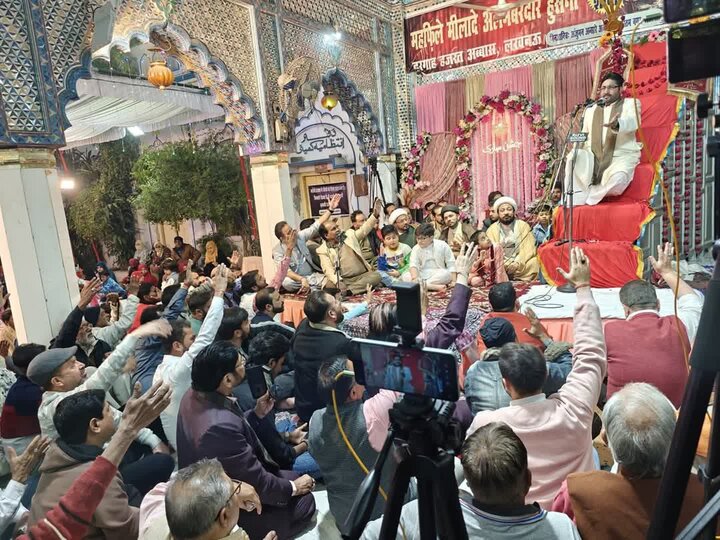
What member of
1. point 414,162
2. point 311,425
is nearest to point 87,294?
point 311,425

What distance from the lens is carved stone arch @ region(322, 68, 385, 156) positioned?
786cm

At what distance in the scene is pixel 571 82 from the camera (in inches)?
288

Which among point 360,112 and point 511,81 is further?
point 360,112

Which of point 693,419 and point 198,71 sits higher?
point 198,71

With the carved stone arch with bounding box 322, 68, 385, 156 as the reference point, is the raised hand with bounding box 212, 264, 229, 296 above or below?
below

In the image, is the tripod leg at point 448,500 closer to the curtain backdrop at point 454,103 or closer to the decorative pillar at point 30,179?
the decorative pillar at point 30,179

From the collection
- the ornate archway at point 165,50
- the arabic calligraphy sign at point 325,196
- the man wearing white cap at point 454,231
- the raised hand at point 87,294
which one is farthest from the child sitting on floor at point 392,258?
the arabic calligraphy sign at point 325,196

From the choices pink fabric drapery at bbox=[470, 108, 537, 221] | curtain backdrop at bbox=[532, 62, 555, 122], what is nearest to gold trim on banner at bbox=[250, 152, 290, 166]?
pink fabric drapery at bbox=[470, 108, 537, 221]

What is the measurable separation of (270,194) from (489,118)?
157 inches

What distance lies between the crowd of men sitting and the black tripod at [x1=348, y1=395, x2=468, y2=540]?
108mm

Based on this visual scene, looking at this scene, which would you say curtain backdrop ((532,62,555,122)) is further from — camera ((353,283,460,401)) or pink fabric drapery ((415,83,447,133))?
camera ((353,283,460,401))

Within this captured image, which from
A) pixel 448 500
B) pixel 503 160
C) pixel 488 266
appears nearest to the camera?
Result: pixel 448 500

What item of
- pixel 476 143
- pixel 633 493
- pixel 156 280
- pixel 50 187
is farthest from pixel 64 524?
pixel 476 143

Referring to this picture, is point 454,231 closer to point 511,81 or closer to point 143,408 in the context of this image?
point 511,81
